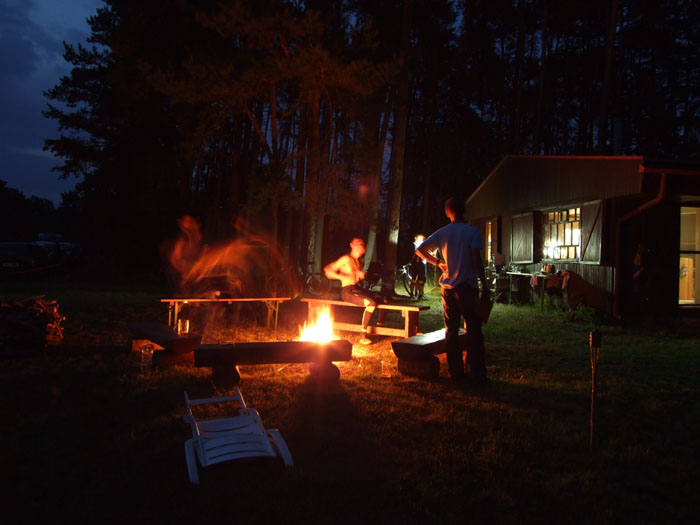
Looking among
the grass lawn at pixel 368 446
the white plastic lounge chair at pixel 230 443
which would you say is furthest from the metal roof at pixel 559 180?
the white plastic lounge chair at pixel 230 443

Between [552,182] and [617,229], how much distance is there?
7.56 feet

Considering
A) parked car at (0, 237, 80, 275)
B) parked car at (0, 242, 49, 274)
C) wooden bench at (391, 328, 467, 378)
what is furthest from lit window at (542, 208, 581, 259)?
parked car at (0, 242, 49, 274)

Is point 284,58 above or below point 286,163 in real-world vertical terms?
above

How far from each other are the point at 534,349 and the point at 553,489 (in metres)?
4.49

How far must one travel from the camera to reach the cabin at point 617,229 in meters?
9.31

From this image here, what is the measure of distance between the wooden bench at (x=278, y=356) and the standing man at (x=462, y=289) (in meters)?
1.09

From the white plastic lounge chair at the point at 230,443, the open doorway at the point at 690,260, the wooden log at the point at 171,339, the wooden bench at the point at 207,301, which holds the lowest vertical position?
the white plastic lounge chair at the point at 230,443

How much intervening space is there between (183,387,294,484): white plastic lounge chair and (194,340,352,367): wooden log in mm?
1152

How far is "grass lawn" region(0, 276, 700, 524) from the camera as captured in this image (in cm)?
260

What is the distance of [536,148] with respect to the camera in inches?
915

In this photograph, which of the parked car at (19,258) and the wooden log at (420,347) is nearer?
the wooden log at (420,347)

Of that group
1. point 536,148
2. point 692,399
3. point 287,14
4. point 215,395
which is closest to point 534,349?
point 692,399

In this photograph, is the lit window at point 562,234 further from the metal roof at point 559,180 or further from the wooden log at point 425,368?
the wooden log at point 425,368

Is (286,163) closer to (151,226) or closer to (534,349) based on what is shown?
(151,226)
